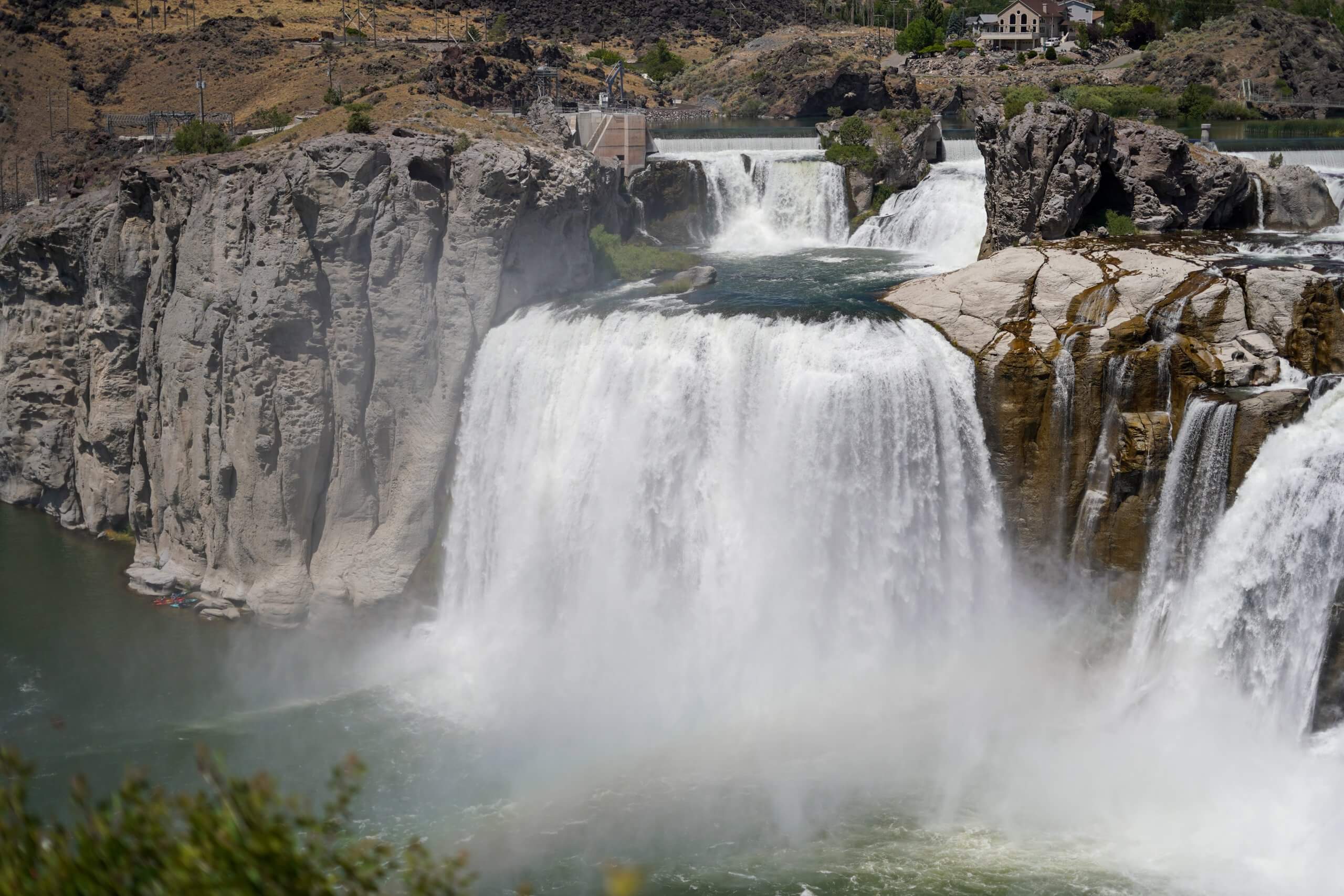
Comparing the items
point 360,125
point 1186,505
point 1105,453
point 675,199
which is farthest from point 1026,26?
point 1186,505

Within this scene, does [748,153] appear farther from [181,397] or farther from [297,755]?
[297,755]

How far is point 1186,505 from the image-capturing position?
20.3m

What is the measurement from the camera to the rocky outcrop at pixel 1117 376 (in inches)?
823

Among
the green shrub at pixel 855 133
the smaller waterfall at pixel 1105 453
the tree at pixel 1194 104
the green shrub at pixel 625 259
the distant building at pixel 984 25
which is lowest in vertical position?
the smaller waterfall at pixel 1105 453

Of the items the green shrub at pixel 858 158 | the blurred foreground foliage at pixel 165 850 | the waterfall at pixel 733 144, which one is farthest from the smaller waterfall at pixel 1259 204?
the blurred foreground foliage at pixel 165 850

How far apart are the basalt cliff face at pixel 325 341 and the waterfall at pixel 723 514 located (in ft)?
7.41

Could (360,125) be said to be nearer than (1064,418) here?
No

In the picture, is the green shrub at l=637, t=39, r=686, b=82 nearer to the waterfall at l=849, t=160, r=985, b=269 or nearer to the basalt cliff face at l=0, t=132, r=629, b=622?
the waterfall at l=849, t=160, r=985, b=269

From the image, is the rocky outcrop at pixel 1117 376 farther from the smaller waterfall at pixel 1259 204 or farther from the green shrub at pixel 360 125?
the green shrub at pixel 360 125

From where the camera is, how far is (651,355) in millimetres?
24141

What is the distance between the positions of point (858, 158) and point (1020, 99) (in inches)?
364

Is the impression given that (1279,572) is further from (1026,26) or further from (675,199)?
(1026,26)

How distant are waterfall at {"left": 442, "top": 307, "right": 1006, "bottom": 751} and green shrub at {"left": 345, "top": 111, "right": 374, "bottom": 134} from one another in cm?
793

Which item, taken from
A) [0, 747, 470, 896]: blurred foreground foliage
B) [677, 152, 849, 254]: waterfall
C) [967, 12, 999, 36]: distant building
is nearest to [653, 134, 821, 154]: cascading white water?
[677, 152, 849, 254]: waterfall
